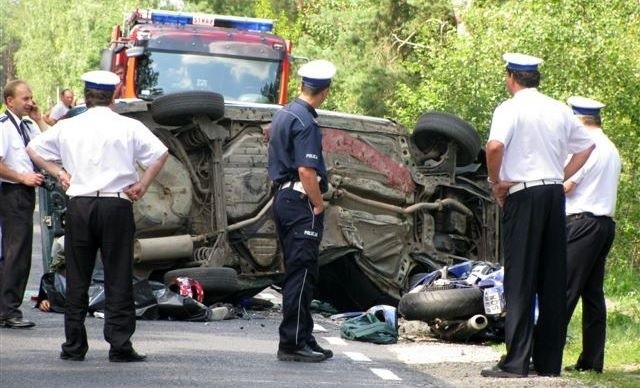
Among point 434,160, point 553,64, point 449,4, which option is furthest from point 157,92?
point 449,4

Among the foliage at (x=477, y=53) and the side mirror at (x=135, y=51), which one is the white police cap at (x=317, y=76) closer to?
the foliage at (x=477, y=53)

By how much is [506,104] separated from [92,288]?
4872 mm

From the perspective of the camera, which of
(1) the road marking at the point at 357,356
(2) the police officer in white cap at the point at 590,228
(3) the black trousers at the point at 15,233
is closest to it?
(2) the police officer in white cap at the point at 590,228

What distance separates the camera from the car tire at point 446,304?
40.8 ft

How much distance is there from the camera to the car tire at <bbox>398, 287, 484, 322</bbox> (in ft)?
40.8

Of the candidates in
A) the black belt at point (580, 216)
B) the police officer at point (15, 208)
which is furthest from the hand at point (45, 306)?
the black belt at point (580, 216)

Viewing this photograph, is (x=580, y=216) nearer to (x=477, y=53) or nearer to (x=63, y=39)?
(x=477, y=53)

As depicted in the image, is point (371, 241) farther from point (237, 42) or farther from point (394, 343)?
point (237, 42)

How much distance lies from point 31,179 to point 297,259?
260 centimetres

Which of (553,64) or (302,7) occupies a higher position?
(553,64)

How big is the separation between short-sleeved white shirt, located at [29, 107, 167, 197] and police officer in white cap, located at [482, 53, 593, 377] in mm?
2252

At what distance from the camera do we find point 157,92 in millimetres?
20953

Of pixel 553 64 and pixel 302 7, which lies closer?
pixel 553 64

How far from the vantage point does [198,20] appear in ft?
73.8
